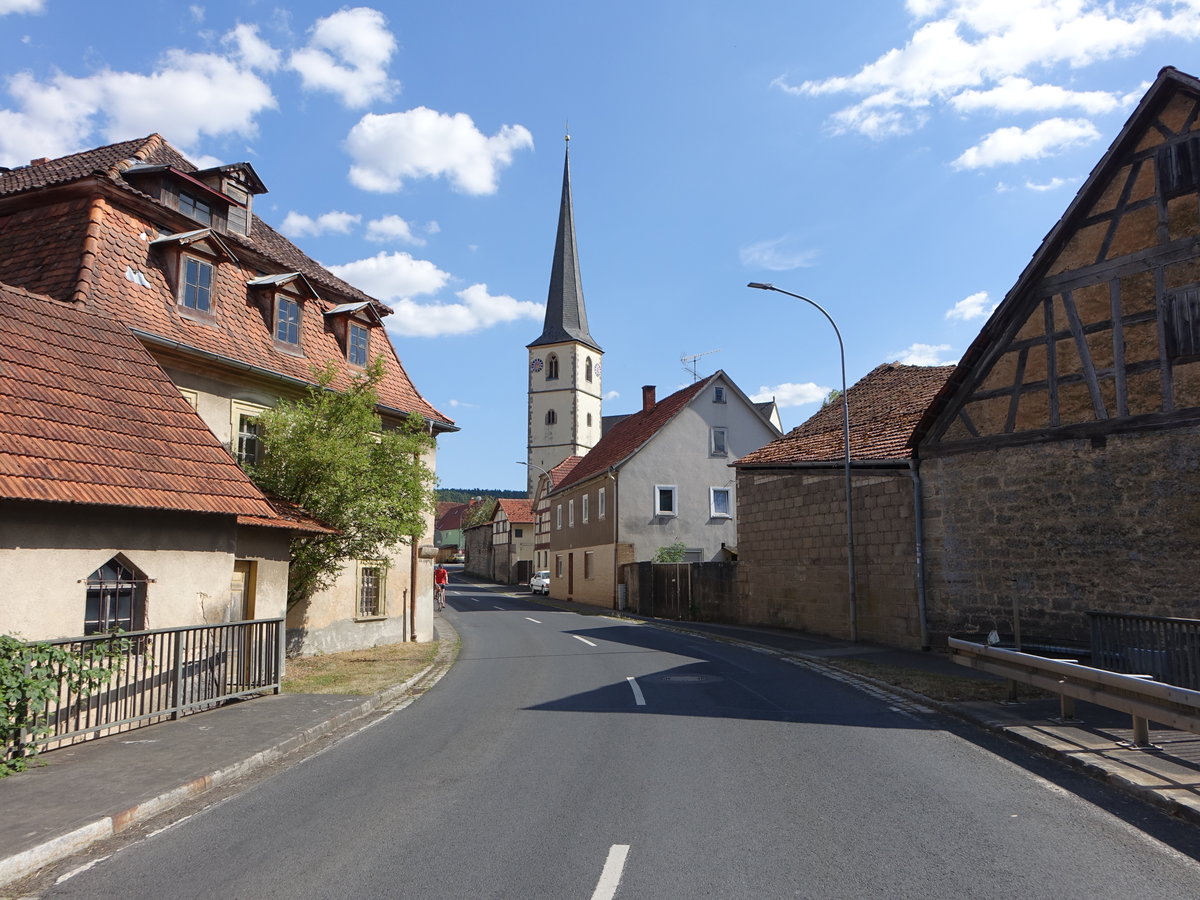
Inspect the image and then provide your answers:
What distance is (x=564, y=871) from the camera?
5.18 metres

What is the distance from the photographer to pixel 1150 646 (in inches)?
399

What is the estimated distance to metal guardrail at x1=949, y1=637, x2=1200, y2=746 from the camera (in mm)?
7242

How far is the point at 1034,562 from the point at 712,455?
24.4 m

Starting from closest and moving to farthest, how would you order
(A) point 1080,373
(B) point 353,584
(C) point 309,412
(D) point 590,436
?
1. (A) point 1080,373
2. (C) point 309,412
3. (B) point 353,584
4. (D) point 590,436

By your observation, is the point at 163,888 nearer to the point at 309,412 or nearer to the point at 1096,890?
the point at 1096,890

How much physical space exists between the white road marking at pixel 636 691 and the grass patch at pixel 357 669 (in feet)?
12.5

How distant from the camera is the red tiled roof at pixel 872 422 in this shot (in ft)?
65.1

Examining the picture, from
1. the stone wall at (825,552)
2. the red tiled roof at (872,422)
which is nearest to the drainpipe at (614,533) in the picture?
the stone wall at (825,552)

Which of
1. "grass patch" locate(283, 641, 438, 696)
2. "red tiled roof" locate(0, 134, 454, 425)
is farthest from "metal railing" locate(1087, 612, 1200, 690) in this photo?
"red tiled roof" locate(0, 134, 454, 425)

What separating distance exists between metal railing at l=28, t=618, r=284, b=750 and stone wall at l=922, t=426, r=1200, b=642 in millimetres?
11258

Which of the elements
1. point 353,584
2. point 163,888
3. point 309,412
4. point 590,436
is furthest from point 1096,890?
point 590,436

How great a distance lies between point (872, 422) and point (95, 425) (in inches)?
673

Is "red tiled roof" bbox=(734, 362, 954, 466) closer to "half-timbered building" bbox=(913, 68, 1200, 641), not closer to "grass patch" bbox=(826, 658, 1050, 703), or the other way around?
"half-timbered building" bbox=(913, 68, 1200, 641)

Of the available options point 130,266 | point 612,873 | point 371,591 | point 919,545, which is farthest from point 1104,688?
point 130,266
